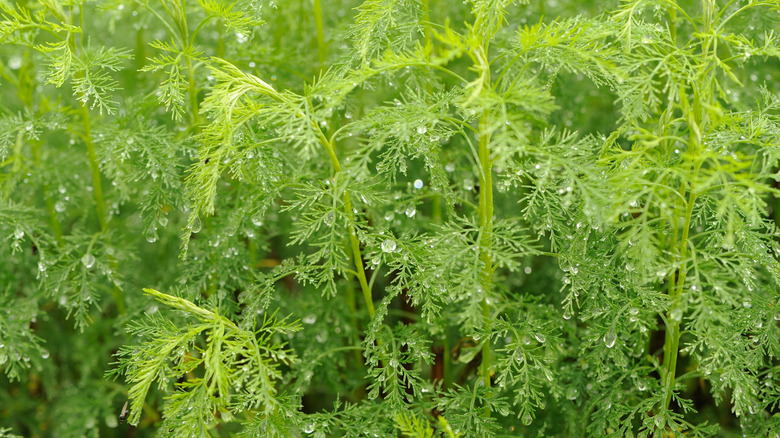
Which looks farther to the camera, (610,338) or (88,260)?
(88,260)

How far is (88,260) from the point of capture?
1.39 m

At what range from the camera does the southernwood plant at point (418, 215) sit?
998 mm

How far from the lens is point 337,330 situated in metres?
1.46

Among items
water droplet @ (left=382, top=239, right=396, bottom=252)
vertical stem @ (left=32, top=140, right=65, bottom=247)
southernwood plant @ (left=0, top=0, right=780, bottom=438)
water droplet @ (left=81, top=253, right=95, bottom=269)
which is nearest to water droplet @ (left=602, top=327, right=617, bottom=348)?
southernwood plant @ (left=0, top=0, right=780, bottom=438)

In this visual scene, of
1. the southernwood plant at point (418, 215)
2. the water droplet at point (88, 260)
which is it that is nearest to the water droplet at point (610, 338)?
the southernwood plant at point (418, 215)

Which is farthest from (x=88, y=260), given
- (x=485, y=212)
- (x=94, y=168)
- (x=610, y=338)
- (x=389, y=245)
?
(x=610, y=338)

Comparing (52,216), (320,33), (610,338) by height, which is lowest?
(52,216)

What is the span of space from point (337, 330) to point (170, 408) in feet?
1.59

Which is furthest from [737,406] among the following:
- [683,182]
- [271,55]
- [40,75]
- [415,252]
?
[40,75]

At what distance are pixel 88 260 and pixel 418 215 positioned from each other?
80cm

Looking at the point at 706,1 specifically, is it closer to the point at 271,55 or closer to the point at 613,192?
the point at 613,192

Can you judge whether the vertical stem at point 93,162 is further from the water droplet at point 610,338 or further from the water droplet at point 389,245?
the water droplet at point 610,338

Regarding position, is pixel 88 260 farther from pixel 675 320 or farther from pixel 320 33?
pixel 675 320

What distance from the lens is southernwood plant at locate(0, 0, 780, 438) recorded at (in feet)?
3.27
